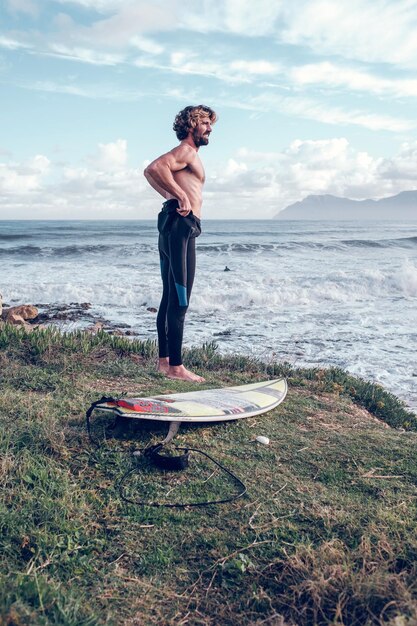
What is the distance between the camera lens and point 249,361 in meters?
6.67

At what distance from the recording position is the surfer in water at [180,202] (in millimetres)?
5301

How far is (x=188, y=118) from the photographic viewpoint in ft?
17.7

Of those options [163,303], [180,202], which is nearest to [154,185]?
[180,202]

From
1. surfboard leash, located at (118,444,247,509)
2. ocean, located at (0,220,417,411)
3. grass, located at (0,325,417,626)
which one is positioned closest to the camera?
grass, located at (0,325,417,626)

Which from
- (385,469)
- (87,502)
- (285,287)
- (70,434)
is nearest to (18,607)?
(87,502)

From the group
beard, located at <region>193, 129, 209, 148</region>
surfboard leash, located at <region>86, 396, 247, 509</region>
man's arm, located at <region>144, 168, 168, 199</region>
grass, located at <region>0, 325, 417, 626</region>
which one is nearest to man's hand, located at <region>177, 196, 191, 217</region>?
man's arm, located at <region>144, 168, 168, 199</region>

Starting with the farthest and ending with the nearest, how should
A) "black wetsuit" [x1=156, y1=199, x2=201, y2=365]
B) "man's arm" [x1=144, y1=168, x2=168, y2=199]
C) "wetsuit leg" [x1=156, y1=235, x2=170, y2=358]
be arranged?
→ "wetsuit leg" [x1=156, y1=235, x2=170, y2=358], "black wetsuit" [x1=156, y1=199, x2=201, y2=365], "man's arm" [x1=144, y1=168, x2=168, y2=199]

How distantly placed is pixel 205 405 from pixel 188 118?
301 centimetres

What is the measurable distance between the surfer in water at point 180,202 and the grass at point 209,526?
1497 millimetres

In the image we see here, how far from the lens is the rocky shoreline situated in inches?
378

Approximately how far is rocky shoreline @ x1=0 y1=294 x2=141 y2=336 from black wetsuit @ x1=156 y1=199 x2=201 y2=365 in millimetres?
3705

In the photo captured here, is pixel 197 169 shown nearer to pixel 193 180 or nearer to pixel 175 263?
pixel 193 180

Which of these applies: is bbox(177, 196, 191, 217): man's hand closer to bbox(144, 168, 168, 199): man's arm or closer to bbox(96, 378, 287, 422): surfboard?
bbox(144, 168, 168, 199): man's arm

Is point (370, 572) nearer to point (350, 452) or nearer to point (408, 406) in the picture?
point (350, 452)
